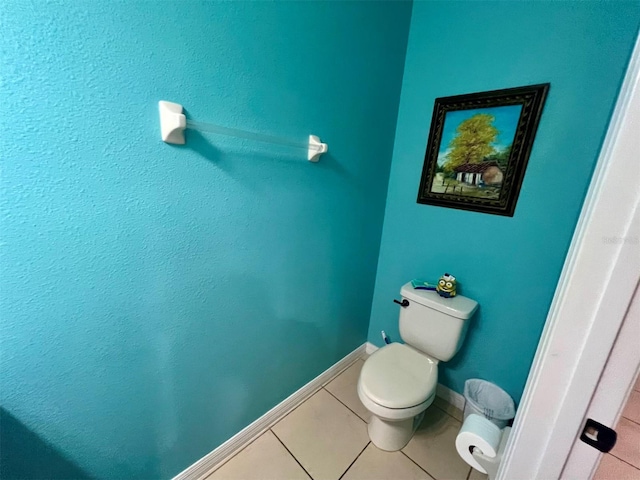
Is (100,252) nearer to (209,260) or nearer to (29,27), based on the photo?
(209,260)

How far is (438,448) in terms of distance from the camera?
4.11 ft

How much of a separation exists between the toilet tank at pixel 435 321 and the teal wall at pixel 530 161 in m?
0.17

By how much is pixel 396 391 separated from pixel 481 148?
1.27m

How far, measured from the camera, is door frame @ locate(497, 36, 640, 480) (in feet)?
1.12

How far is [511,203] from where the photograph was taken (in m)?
1.18

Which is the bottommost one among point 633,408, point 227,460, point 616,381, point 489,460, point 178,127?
point 227,460

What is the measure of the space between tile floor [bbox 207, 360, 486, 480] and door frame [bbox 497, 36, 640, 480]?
94 cm

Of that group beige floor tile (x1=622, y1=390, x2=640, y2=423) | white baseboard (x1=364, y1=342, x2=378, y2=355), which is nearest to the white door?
beige floor tile (x1=622, y1=390, x2=640, y2=423)

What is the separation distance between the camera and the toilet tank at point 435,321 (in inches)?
48.7

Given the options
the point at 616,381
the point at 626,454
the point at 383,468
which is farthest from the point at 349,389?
the point at 616,381

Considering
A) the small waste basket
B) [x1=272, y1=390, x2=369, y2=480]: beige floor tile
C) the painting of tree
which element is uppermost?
the painting of tree

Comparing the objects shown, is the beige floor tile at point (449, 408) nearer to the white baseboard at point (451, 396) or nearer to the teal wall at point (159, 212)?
the white baseboard at point (451, 396)

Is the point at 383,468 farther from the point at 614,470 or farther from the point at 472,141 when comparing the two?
the point at 472,141

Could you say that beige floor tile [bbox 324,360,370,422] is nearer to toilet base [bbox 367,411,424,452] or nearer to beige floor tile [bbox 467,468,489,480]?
toilet base [bbox 367,411,424,452]
